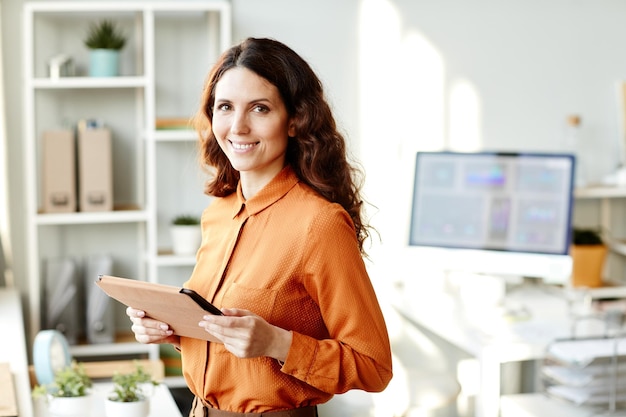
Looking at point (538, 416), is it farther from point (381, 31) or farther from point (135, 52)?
point (135, 52)

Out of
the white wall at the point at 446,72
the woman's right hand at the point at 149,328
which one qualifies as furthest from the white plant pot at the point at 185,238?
the woman's right hand at the point at 149,328

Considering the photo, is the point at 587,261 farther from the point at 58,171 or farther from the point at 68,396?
the point at 68,396

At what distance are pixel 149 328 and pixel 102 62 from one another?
7.34ft

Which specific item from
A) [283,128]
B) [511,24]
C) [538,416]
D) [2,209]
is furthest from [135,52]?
[283,128]

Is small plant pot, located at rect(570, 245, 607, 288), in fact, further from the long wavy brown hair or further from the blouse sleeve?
the blouse sleeve

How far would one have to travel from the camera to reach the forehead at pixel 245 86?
156cm

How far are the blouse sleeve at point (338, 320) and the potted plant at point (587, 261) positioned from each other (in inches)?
112

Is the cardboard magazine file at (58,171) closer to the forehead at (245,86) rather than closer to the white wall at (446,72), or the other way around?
the white wall at (446,72)

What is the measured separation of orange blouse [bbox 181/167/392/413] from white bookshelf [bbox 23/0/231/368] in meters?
2.15

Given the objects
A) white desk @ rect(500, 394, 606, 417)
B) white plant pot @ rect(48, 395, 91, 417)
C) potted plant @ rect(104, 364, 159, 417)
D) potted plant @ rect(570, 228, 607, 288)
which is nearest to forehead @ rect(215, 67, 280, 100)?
potted plant @ rect(104, 364, 159, 417)

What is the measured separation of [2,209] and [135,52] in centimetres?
84

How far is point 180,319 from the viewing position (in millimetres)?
1578

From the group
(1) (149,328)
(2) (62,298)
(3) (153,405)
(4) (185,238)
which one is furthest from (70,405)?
(4) (185,238)

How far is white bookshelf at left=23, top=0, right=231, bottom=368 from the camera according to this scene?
3.65 meters
